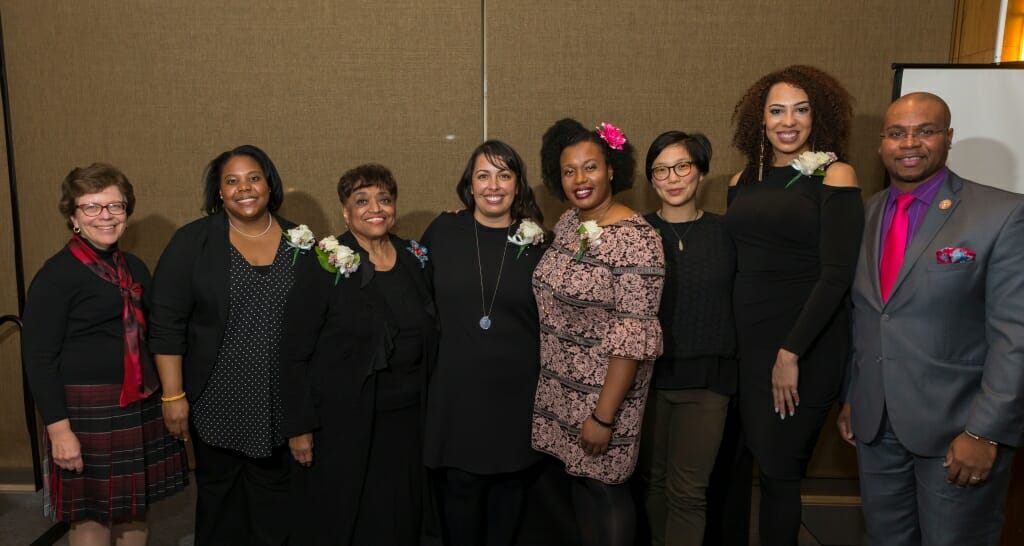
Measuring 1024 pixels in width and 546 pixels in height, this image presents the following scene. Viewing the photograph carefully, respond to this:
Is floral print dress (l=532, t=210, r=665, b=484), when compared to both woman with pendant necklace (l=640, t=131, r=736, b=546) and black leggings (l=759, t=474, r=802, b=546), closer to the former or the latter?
woman with pendant necklace (l=640, t=131, r=736, b=546)

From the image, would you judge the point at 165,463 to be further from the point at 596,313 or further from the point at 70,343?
the point at 596,313

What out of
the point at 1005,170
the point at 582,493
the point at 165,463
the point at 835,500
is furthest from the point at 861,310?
the point at 165,463

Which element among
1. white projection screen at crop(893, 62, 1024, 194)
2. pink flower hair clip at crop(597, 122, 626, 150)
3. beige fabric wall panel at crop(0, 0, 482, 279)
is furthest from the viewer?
beige fabric wall panel at crop(0, 0, 482, 279)

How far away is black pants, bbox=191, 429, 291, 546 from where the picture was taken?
262 centimetres

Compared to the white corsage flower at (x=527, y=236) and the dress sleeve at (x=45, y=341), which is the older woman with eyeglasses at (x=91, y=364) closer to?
the dress sleeve at (x=45, y=341)

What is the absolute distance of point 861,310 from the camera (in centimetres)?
223

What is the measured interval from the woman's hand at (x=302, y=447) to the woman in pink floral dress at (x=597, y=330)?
2.67 ft

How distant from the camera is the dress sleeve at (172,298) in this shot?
242cm

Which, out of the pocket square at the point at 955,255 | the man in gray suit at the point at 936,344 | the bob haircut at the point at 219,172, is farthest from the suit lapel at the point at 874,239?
the bob haircut at the point at 219,172

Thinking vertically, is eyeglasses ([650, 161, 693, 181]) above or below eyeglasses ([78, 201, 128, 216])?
above

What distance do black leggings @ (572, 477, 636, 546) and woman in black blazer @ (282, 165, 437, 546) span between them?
66 centimetres

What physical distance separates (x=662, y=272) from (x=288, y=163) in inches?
88.9

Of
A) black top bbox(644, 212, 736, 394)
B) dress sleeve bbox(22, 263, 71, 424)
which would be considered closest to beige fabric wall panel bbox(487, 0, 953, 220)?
black top bbox(644, 212, 736, 394)

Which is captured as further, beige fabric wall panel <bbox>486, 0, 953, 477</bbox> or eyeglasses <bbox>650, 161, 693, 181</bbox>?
beige fabric wall panel <bbox>486, 0, 953, 477</bbox>
